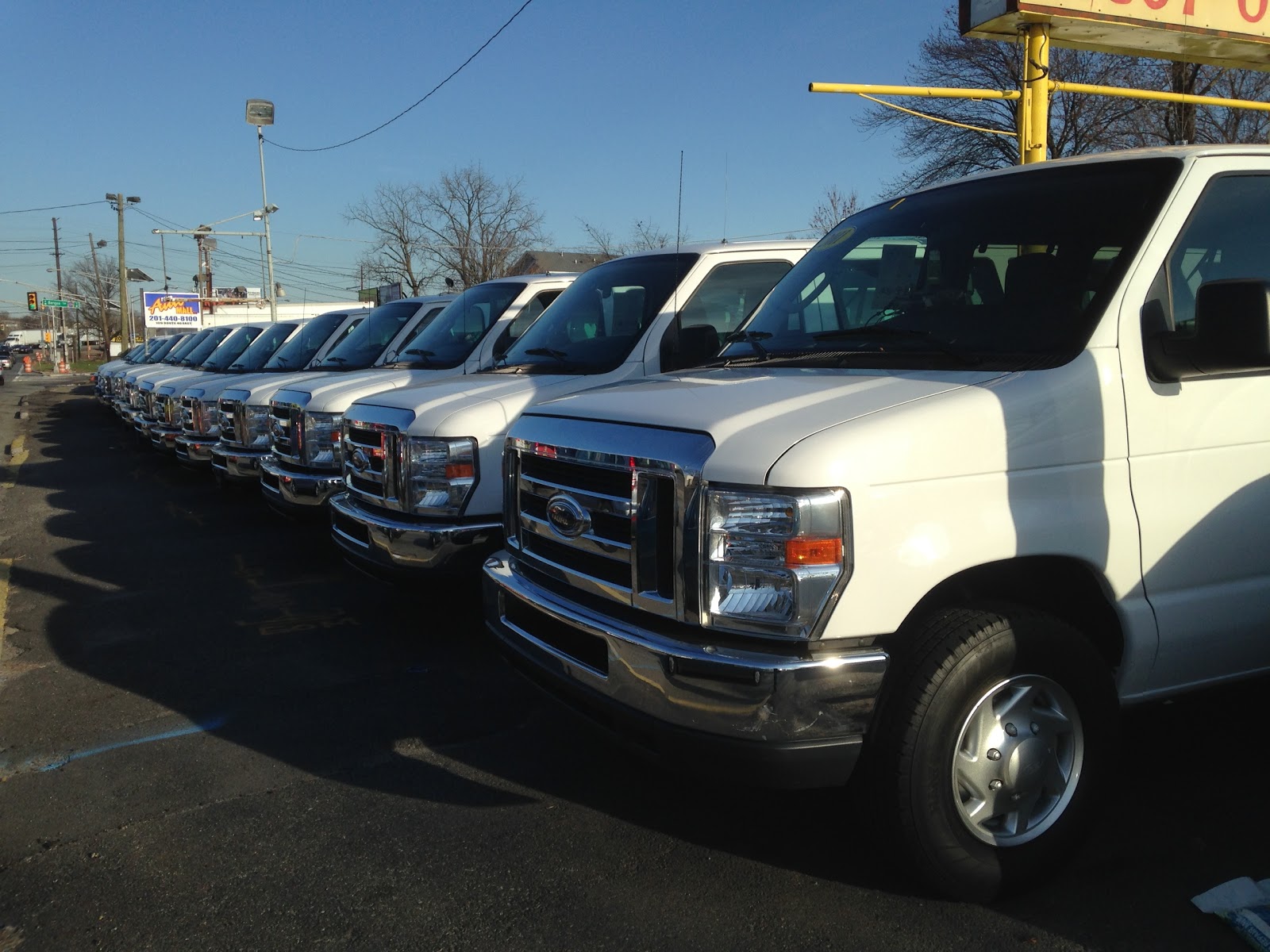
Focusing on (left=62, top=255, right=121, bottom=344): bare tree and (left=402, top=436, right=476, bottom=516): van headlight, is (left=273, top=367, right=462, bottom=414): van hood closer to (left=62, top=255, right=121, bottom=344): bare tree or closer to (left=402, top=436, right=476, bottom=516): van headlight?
(left=402, top=436, right=476, bottom=516): van headlight

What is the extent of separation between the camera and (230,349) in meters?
16.0

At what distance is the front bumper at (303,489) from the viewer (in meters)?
7.23

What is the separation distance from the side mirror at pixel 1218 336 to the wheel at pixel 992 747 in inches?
35.8

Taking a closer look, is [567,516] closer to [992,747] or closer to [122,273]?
[992,747]

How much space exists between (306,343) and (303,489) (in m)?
5.51

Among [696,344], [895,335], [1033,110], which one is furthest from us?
[1033,110]

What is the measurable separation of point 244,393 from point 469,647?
528 centimetres

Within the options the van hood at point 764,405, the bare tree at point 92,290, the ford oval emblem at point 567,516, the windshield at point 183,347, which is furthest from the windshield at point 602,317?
the bare tree at point 92,290

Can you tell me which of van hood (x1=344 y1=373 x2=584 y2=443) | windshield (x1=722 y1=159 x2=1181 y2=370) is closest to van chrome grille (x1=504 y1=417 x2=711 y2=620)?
windshield (x1=722 y1=159 x2=1181 y2=370)

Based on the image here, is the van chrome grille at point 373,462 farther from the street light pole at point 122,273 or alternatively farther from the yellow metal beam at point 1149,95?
the street light pole at point 122,273

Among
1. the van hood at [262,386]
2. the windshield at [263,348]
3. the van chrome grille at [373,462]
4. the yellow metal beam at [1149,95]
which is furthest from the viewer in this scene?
the windshield at [263,348]

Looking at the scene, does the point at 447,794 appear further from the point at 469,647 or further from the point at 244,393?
the point at 244,393

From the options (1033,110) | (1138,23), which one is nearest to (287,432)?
(1033,110)

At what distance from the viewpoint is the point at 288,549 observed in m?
8.62
